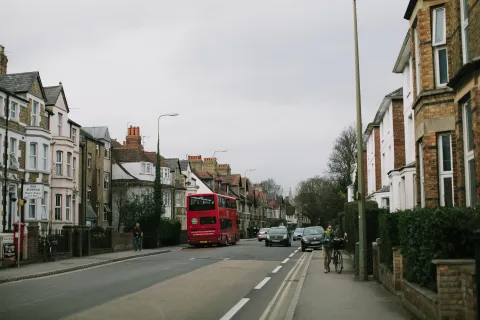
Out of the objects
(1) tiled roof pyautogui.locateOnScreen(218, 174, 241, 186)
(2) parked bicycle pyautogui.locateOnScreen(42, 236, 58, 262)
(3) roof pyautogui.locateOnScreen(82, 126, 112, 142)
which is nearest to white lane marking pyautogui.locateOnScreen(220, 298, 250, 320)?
(2) parked bicycle pyautogui.locateOnScreen(42, 236, 58, 262)

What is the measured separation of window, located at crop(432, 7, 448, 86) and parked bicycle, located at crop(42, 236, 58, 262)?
1892cm

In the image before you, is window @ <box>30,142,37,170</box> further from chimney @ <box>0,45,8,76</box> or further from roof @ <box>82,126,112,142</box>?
roof @ <box>82,126,112,142</box>

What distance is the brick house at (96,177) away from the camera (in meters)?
46.8

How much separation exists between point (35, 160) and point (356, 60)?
2618cm

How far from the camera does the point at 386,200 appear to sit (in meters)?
34.1

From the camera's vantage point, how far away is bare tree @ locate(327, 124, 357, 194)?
238 feet

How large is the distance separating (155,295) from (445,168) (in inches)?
341

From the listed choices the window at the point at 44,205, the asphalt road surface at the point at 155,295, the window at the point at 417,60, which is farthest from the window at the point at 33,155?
the window at the point at 417,60

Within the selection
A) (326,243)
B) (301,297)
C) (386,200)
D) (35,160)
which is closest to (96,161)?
(35,160)

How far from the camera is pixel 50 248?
26.0m

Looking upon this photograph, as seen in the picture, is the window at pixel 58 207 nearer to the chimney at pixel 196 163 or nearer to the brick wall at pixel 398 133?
the brick wall at pixel 398 133

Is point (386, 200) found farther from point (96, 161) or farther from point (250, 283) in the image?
point (96, 161)

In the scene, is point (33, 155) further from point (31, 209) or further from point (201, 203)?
point (201, 203)

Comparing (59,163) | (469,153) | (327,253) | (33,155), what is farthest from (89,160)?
(469,153)
